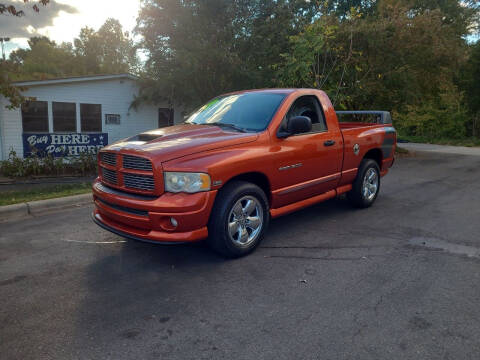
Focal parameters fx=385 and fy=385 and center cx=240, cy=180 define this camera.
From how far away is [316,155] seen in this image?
16.7 ft

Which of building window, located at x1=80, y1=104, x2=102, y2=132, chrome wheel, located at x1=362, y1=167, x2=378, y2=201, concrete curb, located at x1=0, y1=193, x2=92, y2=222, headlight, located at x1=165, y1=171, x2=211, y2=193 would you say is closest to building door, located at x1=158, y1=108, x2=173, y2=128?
building window, located at x1=80, y1=104, x2=102, y2=132

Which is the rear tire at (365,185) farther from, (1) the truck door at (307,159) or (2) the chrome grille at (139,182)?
(2) the chrome grille at (139,182)

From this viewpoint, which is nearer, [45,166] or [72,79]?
[45,166]

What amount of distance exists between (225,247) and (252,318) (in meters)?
1.10

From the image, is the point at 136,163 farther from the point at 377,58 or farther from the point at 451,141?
the point at 451,141

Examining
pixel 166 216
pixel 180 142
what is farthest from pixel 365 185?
pixel 166 216

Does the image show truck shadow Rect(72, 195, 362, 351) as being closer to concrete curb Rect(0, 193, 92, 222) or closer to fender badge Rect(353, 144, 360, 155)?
fender badge Rect(353, 144, 360, 155)

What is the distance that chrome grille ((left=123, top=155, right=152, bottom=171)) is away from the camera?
3.81m

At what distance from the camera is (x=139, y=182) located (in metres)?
3.92

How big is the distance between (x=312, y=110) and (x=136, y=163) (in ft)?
8.80

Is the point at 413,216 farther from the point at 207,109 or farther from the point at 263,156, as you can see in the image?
the point at 207,109

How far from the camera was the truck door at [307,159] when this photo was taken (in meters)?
4.64

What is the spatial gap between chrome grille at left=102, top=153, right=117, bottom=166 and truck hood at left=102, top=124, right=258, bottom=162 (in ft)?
0.23

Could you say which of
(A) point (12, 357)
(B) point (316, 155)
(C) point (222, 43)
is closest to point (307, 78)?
(C) point (222, 43)
